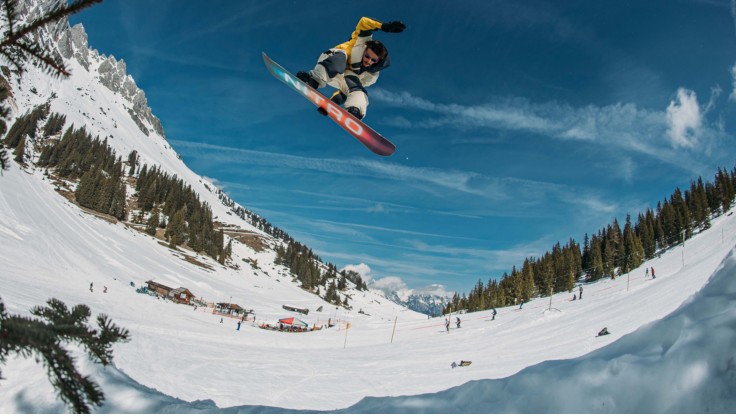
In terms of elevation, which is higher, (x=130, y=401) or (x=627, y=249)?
(x=627, y=249)

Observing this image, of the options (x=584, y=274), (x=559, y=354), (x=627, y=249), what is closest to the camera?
(x=559, y=354)

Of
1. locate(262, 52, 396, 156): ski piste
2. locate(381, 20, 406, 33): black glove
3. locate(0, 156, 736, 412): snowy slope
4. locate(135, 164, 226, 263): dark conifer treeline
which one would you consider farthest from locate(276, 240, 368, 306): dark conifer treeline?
locate(381, 20, 406, 33): black glove

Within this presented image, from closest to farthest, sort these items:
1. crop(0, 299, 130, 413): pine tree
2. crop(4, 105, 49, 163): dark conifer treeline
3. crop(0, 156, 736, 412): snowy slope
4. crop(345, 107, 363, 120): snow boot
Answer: crop(0, 299, 130, 413): pine tree → crop(345, 107, 363, 120): snow boot → crop(0, 156, 736, 412): snowy slope → crop(4, 105, 49, 163): dark conifer treeline

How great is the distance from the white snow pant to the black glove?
0.97 meters

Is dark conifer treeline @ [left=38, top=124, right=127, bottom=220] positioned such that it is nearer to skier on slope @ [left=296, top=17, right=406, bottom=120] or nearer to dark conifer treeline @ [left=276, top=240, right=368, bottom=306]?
dark conifer treeline @ [left=276, top=240, right=368, bottom=306]

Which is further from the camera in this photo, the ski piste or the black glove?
the ski piste

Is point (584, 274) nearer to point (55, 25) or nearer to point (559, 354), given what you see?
point (559, 354)

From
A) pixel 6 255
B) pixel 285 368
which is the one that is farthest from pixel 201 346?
pixel 6 255

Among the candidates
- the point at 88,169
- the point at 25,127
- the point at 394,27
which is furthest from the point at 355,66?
the point at 25,127

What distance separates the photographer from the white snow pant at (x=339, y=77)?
6.94 metres

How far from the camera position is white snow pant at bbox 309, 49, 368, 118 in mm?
6941

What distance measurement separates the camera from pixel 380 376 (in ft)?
47.6

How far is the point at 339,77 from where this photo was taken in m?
7.32

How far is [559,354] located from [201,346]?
52.1ft
